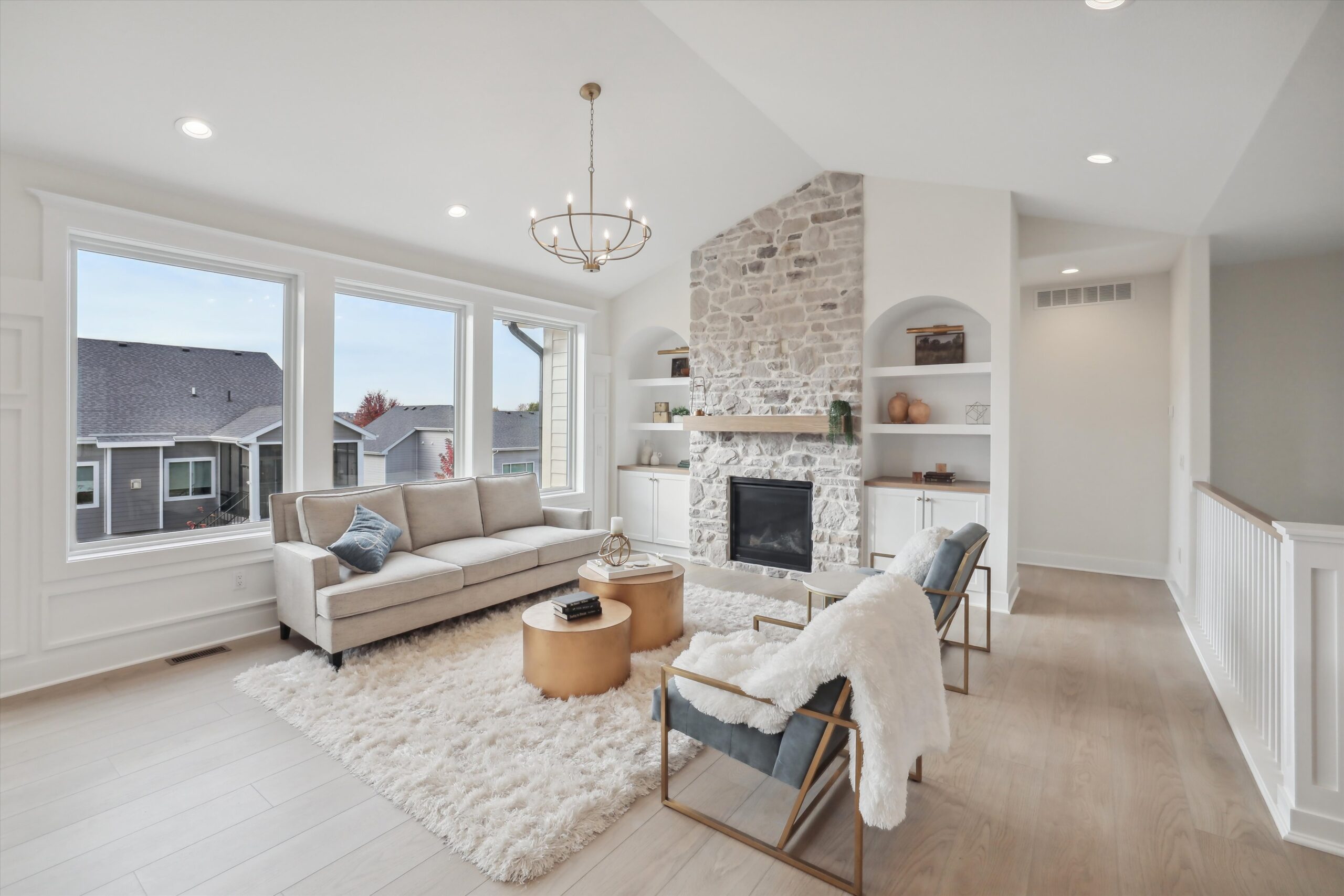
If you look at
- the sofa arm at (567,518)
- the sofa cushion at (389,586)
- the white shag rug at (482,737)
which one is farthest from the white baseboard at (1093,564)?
the sofa cushion at (389,586)

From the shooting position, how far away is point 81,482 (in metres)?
3.43

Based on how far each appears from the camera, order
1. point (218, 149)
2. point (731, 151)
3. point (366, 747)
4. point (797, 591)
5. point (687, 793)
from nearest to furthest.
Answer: point (687, 793)
point (366, 747)
point (218, 149)
point (731, 151)
point (797, 591)

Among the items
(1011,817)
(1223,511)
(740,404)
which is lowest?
(1011,817)

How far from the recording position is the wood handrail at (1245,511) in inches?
92.5

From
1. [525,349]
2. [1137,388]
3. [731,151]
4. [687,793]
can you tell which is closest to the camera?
[687,793]

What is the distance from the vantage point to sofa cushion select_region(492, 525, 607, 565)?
4.60 meters

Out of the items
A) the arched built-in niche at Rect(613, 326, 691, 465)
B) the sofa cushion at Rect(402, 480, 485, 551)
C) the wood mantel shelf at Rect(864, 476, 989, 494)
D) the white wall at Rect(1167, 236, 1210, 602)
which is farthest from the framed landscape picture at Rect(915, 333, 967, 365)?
the sofa cushion at Rect(402, 480, 485, 551)

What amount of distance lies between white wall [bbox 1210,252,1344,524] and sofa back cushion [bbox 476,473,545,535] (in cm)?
555

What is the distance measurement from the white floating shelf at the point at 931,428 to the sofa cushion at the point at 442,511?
10.7 ft

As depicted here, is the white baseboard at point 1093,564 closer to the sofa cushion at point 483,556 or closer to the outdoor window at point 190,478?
the sofa cushion at point 483,556

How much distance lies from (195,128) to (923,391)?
5.34 m

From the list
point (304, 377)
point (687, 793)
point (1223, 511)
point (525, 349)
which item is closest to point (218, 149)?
point (304, 377)

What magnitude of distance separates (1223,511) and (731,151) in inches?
151

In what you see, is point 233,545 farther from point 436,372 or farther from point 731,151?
point 731,151
